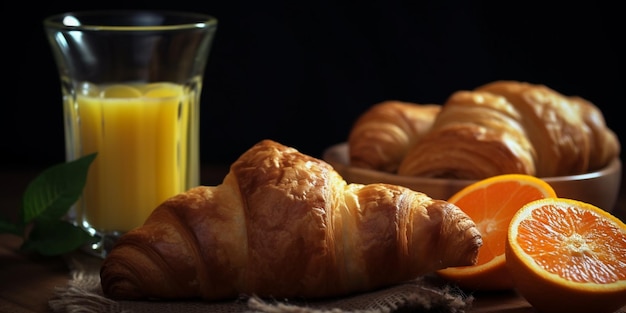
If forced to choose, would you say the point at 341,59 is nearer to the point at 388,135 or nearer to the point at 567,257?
the point at 388,135

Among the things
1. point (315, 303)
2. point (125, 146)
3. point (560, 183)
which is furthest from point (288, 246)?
point (560, 183)

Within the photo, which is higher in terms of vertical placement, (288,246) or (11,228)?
(288,246)

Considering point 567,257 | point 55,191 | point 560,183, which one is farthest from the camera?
point 560,183

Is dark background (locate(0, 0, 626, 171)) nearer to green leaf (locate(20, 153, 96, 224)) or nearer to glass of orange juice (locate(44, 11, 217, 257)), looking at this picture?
glass of orange juice (locate(44, 11, 217, 257))

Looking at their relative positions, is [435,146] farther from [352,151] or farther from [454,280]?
[454,280]

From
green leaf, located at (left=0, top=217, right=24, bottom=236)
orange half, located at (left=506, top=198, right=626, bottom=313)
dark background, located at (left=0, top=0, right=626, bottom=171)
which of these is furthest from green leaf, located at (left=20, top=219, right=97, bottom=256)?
dark background, located at (left=0, top=0, right=626, bottom=171)

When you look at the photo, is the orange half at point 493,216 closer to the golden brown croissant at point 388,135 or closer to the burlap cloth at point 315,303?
the burlap cloth at point 315,303

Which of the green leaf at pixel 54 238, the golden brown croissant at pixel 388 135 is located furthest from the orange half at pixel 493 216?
the green leaf at pixel 54 238
